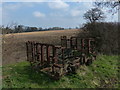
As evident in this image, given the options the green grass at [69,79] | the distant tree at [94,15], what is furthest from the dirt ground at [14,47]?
the green grass at [69,79]

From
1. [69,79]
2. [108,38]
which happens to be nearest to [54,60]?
[69,79]

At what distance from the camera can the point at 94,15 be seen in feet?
48.5

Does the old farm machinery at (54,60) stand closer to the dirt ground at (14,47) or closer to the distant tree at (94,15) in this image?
the dirt ground at (14,47)

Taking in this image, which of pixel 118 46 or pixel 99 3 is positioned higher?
pixel 99 3

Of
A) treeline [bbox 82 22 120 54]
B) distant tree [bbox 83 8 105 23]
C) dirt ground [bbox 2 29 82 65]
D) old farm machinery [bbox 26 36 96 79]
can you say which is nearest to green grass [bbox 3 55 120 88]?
old farm machinery [bbox 26 36 96 79]

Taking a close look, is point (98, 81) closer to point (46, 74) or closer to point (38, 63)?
point (46, 74)

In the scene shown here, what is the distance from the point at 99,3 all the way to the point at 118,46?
3.96 metres

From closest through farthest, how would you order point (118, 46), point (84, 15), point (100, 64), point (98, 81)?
point (98, 81) < point (100, 64) < point (118, 46) < point (84, 15)

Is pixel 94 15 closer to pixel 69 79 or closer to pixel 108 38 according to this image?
pixel 108 38

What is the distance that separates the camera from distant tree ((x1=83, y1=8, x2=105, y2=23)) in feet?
46.7

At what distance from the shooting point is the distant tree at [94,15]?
561 inches

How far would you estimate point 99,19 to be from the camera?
14008mm

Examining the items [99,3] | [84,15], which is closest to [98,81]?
[99,3]

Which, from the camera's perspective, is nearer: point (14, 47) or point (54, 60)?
point (54, 60)
